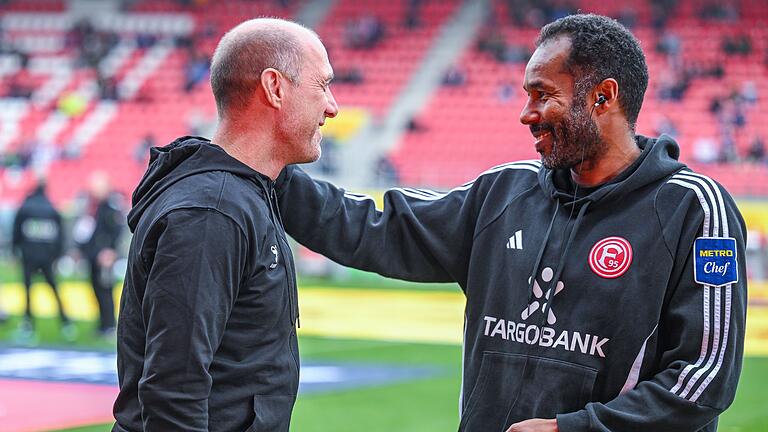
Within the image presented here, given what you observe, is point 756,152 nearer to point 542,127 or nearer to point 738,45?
point 738,45

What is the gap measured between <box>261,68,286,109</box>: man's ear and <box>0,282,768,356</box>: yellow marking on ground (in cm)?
874

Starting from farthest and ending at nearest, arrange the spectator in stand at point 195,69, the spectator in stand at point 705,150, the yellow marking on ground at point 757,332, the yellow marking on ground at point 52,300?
the spectator in stand at point 195,69, the spectator in stand at point 705,150, the yellow marking on ground at point 52,300, the yellow marking on ground at point 757,332

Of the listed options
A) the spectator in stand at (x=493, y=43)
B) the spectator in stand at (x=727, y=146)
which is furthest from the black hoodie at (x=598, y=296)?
the spectator in stand at (x=493, y=43)

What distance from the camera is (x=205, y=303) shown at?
252cm

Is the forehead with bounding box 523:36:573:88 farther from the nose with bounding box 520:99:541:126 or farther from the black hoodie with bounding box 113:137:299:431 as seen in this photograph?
the black hoodie with bounding box 113:137:299:431

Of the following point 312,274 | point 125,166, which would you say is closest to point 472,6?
point 125,166

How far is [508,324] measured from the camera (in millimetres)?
3055

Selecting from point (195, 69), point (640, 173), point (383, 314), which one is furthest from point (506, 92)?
point (640, 173)

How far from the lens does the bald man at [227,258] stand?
99.1 inches

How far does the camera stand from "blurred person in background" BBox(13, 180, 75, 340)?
1192 centimetres

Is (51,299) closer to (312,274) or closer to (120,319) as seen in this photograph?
(312,274)

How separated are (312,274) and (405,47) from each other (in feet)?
40.9

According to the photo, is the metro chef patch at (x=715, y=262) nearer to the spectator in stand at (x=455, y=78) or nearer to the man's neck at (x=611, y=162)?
the man's neck at (x=611, y=162)

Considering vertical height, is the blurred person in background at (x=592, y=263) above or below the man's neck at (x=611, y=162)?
below
